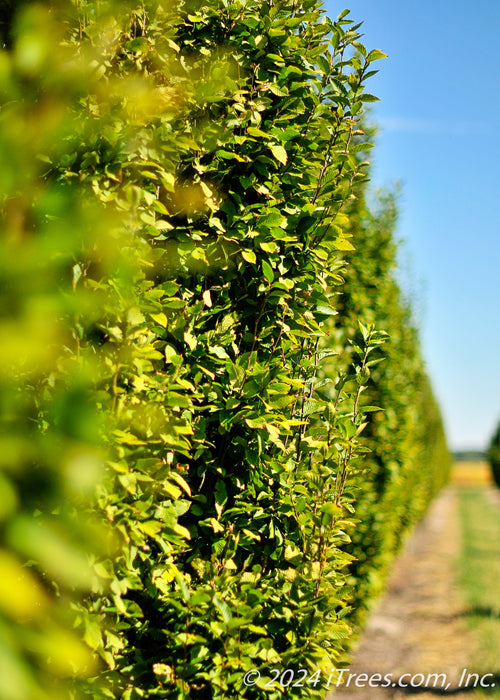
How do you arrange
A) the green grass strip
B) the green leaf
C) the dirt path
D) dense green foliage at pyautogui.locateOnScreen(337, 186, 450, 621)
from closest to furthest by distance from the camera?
1. the green leaf
2. dense green foliage at pyautogui.locateOnScreen(337, 186, 450, 621)
3. the dirt path
4. the green grass strip

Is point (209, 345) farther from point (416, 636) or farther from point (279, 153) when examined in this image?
point (416, 636)

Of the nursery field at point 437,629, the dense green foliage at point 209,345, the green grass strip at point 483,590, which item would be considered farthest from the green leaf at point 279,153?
the green grass strip at point 483,590

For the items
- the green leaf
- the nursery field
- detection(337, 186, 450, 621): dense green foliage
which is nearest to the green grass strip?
the nursery field

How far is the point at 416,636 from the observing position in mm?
8461

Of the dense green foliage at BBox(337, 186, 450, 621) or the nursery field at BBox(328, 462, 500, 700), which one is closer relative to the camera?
the dense green foliage at BBox(337, 186, 450, 621)

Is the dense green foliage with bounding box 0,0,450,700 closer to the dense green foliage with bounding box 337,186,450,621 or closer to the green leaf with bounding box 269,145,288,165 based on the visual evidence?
the green leaf with bounding box 269,145,288,165

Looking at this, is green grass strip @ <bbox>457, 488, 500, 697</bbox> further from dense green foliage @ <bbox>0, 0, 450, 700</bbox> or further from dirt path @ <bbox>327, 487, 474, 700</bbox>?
dense green foliage @ <bbox>0, 0, 450, 700</bbox>

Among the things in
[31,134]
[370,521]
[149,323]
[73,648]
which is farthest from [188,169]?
[370,521]

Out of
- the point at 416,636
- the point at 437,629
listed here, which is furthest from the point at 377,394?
the point at 437,629

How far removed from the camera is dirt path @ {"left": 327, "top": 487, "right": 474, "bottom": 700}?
21.0ft

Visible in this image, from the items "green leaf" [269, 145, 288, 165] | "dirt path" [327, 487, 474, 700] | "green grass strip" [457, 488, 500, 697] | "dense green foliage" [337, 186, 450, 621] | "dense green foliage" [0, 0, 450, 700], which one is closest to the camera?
"dense green foliage" [0, 0, 450, 700]

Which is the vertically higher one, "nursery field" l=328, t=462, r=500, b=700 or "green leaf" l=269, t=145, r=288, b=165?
"green leaf" l=269, t=145, r=288, b=165

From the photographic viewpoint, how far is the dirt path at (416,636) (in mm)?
6398

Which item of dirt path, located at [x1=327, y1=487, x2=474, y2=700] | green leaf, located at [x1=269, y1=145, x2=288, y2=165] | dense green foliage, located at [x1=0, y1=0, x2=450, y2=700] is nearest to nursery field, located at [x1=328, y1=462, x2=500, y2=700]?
dirt path, located at [x1=327, y1=487, x2=474, y2=700]
